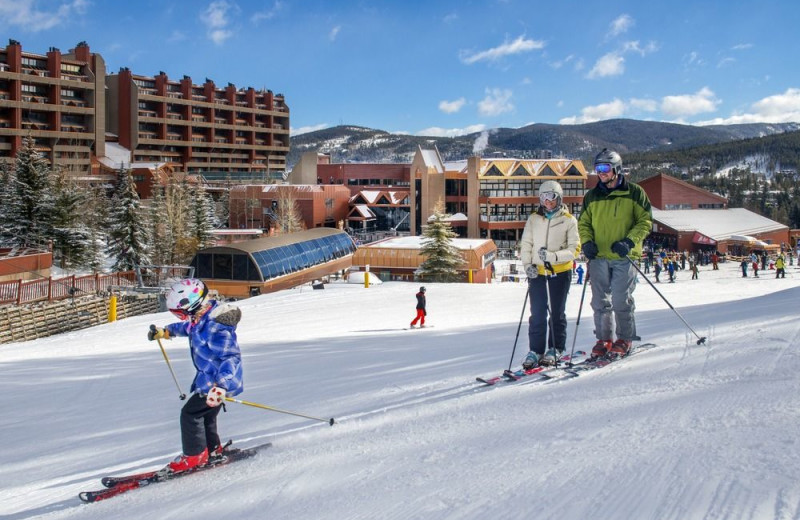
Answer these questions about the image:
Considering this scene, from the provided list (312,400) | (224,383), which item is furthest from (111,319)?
(224,383)

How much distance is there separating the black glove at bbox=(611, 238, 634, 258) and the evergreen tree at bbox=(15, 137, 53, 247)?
107 ft

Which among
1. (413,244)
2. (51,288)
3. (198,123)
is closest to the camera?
(51,288)

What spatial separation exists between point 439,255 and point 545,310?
2459 centimetres

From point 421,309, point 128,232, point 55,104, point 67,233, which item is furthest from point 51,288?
point 55,104

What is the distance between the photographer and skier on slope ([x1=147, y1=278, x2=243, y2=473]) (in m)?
4.09

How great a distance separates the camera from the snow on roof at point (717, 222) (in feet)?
176

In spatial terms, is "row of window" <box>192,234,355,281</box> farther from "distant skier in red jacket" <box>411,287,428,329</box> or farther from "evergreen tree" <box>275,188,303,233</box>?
"evergreen tree" <box>275,188,303,233</box>

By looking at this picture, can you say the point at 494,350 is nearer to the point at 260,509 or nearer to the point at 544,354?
the point at 544,354

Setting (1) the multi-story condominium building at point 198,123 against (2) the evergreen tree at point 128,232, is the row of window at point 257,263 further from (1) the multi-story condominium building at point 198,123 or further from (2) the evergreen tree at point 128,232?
(1) the multi-story condominium building at point 198,123

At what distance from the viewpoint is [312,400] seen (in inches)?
226

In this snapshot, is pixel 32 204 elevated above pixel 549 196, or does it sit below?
above

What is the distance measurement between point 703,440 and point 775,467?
0.46 metres

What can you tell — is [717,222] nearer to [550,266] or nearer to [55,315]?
[55,315]

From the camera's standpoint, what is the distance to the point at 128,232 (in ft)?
107
